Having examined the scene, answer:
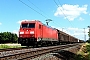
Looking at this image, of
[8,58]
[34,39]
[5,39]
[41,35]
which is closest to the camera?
[8,58]

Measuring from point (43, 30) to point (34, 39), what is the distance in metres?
4.29

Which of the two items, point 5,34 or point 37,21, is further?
point 5,34

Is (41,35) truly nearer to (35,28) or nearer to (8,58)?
(35,28)

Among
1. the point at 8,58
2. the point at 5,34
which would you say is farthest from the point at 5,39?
the point at 8,58

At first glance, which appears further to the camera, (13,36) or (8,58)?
(13,36)

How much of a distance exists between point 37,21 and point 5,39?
7141 cm

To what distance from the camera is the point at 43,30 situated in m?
31.2

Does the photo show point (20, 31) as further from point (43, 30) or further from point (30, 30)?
point (43, 30)

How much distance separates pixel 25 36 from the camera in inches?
1093

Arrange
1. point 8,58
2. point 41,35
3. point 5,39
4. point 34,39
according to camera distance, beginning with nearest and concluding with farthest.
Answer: point 8,58 → point 34,39 → point 41,35 → point 5,39

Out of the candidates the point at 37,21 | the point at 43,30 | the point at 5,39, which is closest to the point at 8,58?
the point at 37,21

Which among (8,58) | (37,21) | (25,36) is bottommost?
(8,58)

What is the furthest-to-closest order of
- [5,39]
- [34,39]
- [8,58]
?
[5,39] → [34,39] → [8,58]

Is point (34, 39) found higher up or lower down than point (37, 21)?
lower down
